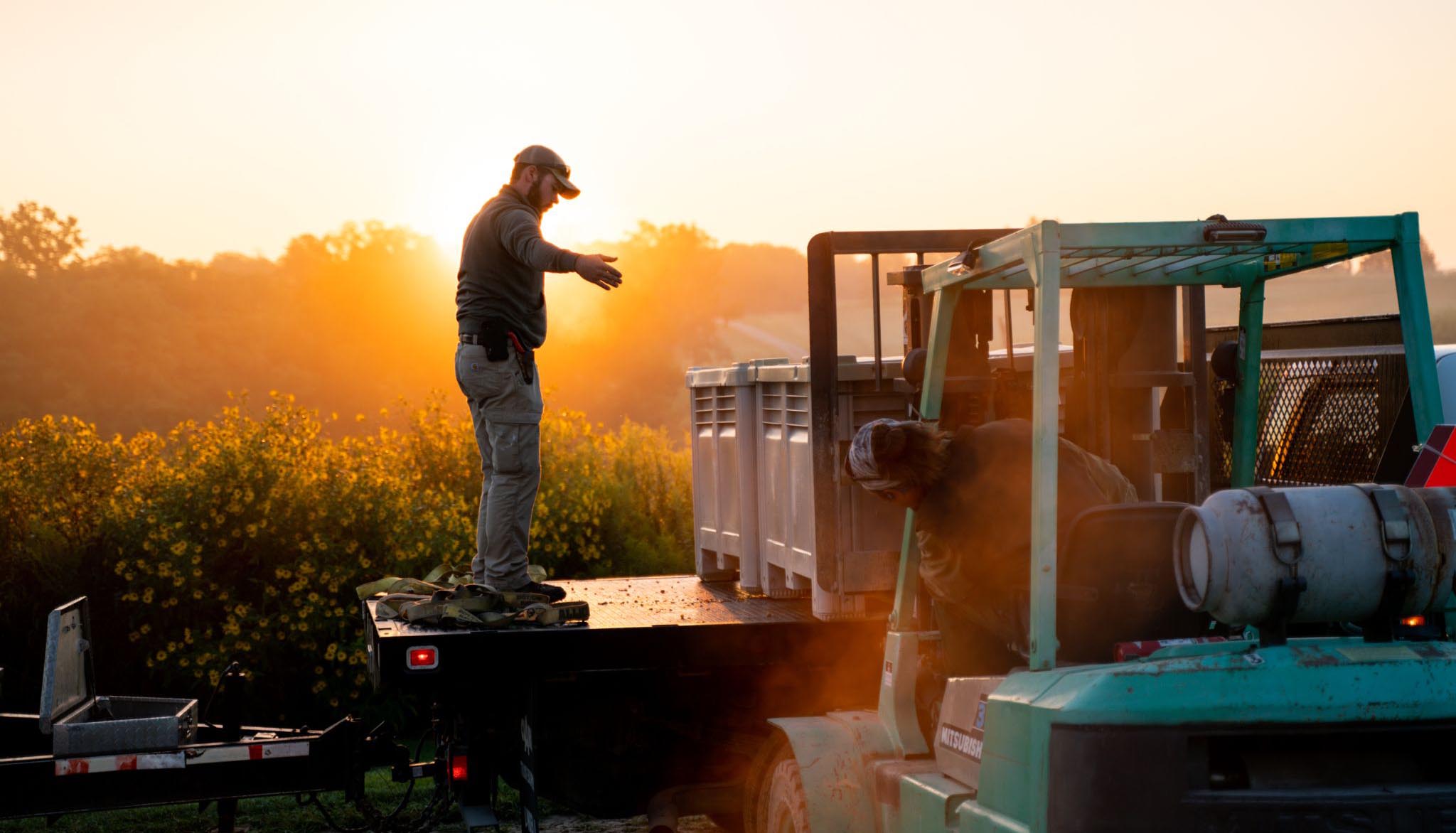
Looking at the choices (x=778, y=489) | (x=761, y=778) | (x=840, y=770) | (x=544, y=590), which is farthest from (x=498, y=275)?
(x=840, y=770)

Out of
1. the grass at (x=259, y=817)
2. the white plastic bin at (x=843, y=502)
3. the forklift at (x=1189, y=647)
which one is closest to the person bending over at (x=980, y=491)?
the forklift at (x=1189, y=647)

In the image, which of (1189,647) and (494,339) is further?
(494,339)

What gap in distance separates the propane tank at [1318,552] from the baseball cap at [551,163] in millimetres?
3989

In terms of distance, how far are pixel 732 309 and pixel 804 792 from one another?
63.6 meters

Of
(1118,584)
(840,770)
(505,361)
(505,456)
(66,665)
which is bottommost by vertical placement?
(840,770)

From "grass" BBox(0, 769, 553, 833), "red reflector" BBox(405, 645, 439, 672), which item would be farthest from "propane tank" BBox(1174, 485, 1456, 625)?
"grass" BBox(0, 769, 553, 833)

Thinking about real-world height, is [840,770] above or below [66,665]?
below

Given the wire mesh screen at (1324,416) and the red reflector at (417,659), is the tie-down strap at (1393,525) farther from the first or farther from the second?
the red reflector at (417,659)

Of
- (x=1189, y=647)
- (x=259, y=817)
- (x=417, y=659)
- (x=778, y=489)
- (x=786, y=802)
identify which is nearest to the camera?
(x=1189, y=647)

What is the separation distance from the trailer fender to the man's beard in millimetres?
2812

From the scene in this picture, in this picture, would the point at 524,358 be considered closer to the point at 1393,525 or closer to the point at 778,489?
the point at 778,489

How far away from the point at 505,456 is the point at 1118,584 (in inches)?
133

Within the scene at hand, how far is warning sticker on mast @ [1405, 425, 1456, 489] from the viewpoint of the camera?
4.12 metres

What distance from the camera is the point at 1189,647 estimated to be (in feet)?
11.7
